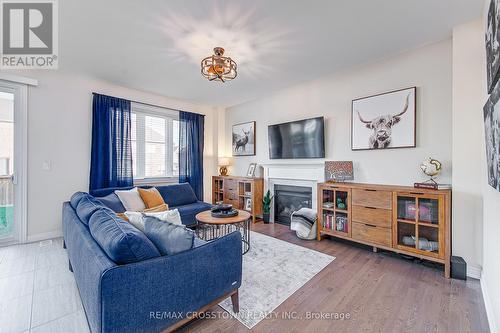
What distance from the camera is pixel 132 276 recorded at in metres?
1.12

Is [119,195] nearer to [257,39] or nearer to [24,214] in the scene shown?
[24,214]

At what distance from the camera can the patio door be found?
2988 mm

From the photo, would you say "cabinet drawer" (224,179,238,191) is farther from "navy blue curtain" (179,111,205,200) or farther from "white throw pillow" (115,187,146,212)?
"white throw pillow" (115,187,146,212)

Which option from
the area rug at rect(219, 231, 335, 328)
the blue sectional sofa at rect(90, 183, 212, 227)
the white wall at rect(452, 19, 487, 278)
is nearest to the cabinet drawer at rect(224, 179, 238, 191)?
the blue sectional sofa at rect(90, 183, 212, 227)

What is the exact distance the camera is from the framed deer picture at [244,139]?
4754 mm

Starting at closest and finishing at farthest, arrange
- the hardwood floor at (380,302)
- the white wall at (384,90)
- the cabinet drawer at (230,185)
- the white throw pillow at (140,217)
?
the hardwood floor at (380,302) < the white throw pillow at (140,217) < the white wall at (384,90) < the cabinet drawer at (230,185)

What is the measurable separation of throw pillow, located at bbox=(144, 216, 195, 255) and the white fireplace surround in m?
2.73

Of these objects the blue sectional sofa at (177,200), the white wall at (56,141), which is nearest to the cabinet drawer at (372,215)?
the blue sectional sofa at (177,200)

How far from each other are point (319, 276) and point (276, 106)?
3.16 m

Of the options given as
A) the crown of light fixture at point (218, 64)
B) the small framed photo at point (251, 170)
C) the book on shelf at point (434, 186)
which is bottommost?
the book on shelf at point (434, 186)

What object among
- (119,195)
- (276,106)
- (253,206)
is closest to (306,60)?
(276,106)

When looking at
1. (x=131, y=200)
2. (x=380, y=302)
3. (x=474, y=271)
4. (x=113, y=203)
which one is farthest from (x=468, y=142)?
(x=113, y=203)

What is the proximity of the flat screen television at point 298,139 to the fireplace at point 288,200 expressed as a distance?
62 cm

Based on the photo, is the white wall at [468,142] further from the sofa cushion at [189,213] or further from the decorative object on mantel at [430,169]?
the sofa cushion at [189,213]
